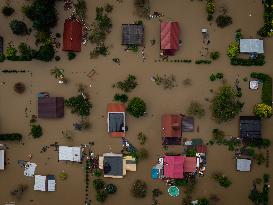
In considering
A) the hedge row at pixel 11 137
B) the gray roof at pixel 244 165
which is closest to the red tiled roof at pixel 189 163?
the gray roof at pixel 244 165

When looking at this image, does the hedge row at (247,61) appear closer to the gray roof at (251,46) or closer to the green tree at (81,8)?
the gray roof at (251,46)

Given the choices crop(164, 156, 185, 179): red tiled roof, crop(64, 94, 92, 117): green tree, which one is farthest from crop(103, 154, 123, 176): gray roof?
crop(64, 94, 92, 117): green tree

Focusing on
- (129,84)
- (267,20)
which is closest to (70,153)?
(129,84)

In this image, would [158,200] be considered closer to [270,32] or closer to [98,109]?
[98,109]

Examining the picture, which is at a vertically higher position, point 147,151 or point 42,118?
point 42,118

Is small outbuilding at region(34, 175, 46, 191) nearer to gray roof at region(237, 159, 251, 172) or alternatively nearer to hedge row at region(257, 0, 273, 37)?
gray roof at region(237, 159, 251, 172)

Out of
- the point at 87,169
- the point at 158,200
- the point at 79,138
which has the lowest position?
the point at 158,200

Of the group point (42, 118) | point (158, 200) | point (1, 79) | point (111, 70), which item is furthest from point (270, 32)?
point (1, 79)
